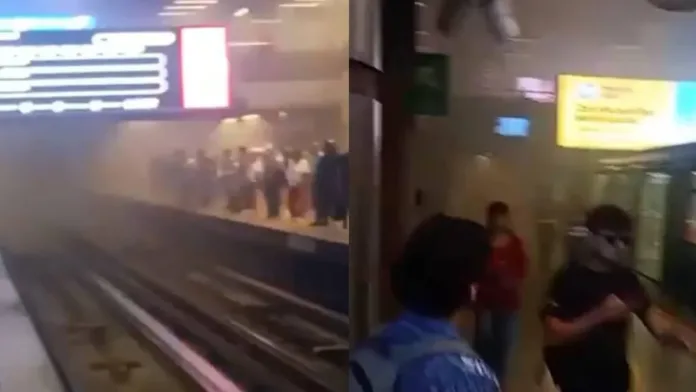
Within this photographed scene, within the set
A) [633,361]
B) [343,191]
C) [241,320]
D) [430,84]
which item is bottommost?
[633,361]

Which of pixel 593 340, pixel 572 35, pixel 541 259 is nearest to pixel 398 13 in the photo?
pixel 572 35

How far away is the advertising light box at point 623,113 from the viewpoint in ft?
3.87

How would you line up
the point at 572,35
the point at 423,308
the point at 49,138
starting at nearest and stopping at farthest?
the point at 49,138, the point at 423,308, the point at 572,35

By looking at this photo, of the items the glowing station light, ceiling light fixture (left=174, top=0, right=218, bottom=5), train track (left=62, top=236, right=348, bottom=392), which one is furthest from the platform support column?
the glowing station light

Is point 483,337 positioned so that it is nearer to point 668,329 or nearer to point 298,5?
point 668,329

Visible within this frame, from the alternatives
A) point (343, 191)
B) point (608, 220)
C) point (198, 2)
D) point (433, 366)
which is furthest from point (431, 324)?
point (198, 2)

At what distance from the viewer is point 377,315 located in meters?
1.14

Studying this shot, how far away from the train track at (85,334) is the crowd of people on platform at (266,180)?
0.40ft

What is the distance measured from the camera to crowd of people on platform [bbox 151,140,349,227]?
949mm

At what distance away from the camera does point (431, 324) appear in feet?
3.46

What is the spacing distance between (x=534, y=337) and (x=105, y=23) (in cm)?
62

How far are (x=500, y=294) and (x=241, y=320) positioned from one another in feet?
1.16

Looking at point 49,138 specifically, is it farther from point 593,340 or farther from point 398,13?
point 593,340

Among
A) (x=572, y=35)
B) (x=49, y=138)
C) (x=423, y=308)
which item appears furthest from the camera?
(x=572, y=35)
